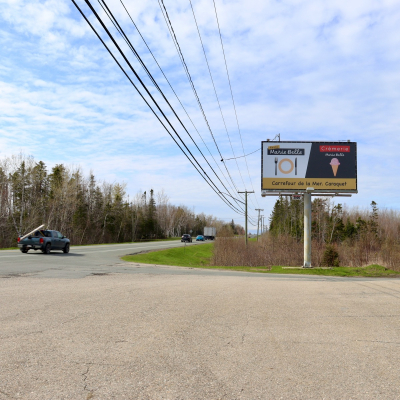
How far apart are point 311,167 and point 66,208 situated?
5285 centimetres

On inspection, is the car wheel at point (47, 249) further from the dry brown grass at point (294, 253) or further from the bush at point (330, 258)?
the bush at point (330, 258)

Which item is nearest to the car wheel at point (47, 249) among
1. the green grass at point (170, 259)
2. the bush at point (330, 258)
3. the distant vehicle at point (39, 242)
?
the distant vehicle at point (39, 242)

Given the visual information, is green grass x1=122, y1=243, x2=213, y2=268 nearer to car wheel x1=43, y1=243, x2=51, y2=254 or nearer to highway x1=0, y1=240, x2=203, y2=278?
highway x1=0, y1=240, x2=203, y2=278

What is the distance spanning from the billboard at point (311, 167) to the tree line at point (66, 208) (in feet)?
81.6

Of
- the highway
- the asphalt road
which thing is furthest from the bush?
the asphalt road

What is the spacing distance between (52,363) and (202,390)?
1.94 m

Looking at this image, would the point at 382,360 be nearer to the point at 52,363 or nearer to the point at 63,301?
the point at 52,363

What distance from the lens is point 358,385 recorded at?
4176mm

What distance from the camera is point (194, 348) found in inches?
215

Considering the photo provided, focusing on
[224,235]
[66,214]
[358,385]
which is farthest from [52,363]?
[66,214]

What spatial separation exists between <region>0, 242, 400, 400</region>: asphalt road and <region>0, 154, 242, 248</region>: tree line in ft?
143

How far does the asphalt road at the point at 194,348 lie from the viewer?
400cm

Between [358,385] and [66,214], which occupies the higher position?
[66,214]

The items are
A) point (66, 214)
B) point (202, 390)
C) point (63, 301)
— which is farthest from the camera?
point (66, 214)
